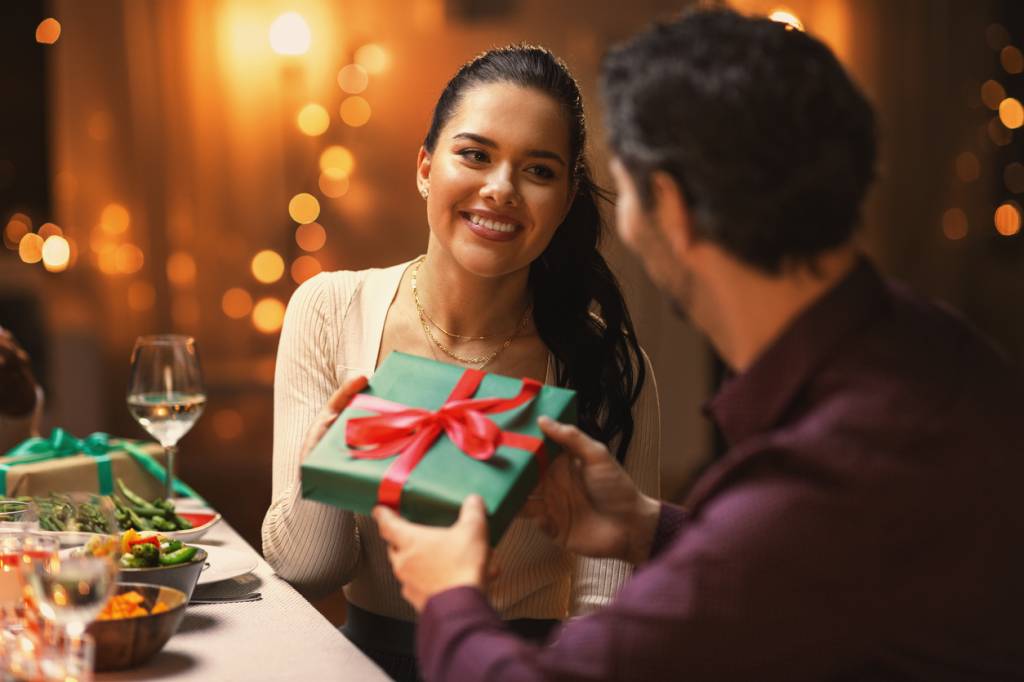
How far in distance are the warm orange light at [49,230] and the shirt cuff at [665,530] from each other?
416 cm

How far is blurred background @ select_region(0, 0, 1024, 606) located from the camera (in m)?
5.03

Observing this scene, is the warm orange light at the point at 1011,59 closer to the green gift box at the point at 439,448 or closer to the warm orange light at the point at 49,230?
the warm orange light at the point at 49,230

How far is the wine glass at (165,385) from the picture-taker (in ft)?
6.62

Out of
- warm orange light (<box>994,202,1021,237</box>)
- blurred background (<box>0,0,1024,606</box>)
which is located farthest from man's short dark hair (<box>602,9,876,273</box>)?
warm orange light (<box>994,202,1021,237</box>)

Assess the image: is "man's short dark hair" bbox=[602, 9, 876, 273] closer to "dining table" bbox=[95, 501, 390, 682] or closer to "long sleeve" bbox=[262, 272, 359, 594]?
"dining table" bbox=[95, 501, 390, 682]

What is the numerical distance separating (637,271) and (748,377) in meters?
4.47

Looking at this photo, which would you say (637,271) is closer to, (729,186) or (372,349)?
(372,349)

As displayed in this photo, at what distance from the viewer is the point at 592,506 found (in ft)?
4.93

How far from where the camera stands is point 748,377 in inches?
43.5

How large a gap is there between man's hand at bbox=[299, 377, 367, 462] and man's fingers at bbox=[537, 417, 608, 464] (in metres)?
0.23

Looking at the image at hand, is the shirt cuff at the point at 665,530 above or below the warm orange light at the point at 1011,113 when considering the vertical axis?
below

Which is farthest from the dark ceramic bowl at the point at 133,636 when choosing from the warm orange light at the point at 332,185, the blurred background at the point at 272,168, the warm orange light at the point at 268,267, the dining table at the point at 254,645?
the warm orange light at the point at 332,185

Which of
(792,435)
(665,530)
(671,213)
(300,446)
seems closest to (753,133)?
(671,213)

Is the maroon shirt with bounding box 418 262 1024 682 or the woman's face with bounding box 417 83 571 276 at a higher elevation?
the woman's face with bounding box 417 83 571 276
